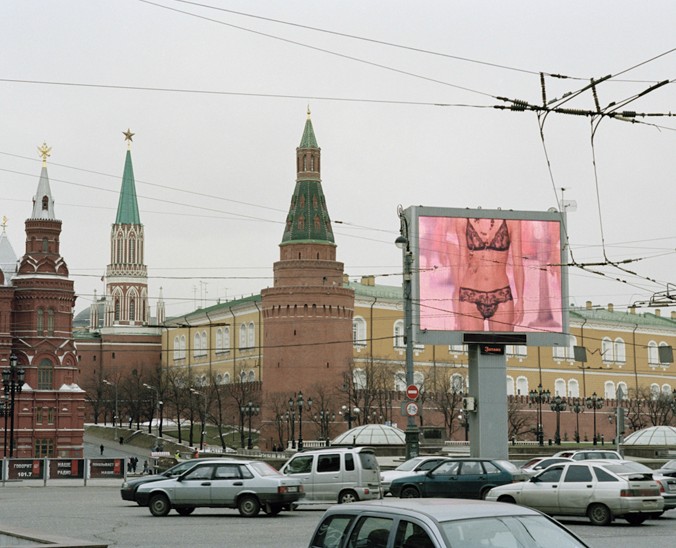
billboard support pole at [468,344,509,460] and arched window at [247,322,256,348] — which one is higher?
arched window at [247,322,256,348]

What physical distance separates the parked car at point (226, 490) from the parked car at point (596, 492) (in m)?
5.07

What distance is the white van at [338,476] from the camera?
27.1m

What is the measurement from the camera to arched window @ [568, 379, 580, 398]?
125250 millimetres

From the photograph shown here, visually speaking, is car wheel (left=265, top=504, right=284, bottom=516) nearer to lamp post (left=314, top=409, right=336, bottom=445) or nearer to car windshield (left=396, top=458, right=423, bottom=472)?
car windshield (left=396, top=458, right=423, bottom=472)

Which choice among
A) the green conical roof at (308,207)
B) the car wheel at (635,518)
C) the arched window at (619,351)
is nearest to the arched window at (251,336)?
the green conical roof at (308,207)

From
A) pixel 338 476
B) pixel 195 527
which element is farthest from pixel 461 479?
pixel 195 527

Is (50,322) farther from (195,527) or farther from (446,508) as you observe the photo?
(446,508)

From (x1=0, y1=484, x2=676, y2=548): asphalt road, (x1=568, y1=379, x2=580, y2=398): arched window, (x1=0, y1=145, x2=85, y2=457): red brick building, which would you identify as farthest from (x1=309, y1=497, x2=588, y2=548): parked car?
(x1=568, y1=379, x2=580, y2=398): arched window

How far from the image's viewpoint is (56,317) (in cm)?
9569

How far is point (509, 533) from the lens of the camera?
893 cm

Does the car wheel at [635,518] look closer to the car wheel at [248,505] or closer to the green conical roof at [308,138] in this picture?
the car wheel at [248,505]

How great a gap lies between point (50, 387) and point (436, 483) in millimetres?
71592

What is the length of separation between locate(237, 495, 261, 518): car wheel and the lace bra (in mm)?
22172

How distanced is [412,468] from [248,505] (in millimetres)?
7010
